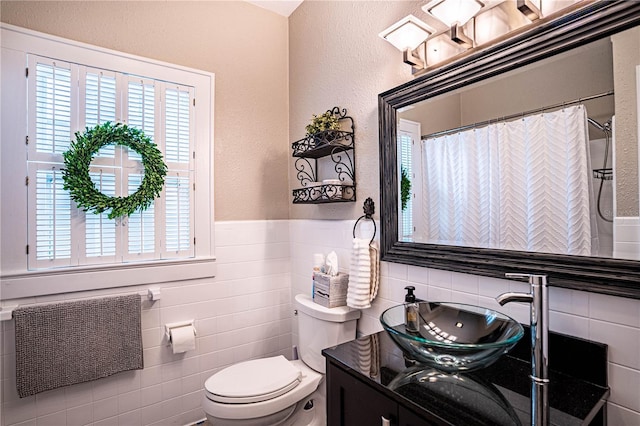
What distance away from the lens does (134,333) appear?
178cm

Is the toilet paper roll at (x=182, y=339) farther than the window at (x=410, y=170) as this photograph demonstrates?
Yes

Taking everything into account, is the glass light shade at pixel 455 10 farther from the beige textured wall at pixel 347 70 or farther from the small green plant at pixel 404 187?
the small green plant at pixel 404 187

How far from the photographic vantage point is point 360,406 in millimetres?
1052

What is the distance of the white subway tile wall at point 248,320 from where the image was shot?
0.91 meters

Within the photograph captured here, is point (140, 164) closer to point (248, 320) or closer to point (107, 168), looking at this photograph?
point (107, 168)

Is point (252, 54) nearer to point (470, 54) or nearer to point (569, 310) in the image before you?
point (470, 54)

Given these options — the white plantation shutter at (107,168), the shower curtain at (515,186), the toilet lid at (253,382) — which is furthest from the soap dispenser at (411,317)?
the white plantation shutter at (107,168)

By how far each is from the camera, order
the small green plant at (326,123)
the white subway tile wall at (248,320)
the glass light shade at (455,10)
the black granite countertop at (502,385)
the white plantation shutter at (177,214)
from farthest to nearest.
A: the white plantation shutter at (177,214), the small green plant at (326,123), the glass light shade at (455,10), the white subway tile wall at (248,320), the black granite countertop at (502,385)

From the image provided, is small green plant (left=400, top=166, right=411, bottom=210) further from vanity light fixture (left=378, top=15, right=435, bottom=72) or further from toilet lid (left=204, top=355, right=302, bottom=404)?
Answer: toilet lid (left=204, top=355, right=302, bottom=404)

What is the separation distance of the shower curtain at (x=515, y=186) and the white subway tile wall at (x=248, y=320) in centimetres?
17

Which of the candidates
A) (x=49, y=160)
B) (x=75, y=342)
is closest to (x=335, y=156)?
(x=49, y=160)

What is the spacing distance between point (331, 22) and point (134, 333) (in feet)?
6.94

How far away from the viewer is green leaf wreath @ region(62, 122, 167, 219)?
65.1 inches

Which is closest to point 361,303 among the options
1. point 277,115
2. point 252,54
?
point 277,115
